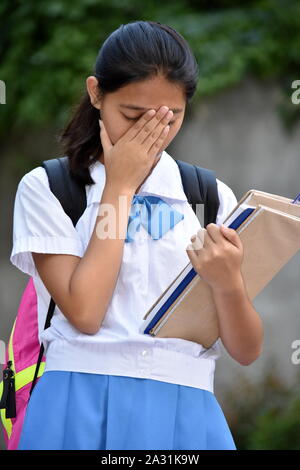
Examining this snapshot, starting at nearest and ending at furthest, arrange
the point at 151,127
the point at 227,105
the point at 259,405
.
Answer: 1. the point at 151,127
2. the point at 259,405
3. the point at 227,105

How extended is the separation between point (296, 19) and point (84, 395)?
405 cm

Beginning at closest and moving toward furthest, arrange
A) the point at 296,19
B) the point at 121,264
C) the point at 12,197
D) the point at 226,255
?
the point at 226,255
the point at 121,264
the point at 296,19
the point at 12,197

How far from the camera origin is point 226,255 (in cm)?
196

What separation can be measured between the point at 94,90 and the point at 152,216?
0.36 meters

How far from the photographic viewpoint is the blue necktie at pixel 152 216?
7.02 feet

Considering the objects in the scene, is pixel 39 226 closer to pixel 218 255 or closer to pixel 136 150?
pixel 136 150

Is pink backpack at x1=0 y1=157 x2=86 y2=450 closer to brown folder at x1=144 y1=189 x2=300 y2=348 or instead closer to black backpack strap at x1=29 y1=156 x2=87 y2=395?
black backpack strap at x1=29 y1=156 x2=87 y2=395

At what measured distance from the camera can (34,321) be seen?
237 centimetres

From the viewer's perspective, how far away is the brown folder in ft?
6.48

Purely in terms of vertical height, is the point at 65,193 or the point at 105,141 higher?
the point at 105,141

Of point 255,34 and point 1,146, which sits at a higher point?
point 255,34

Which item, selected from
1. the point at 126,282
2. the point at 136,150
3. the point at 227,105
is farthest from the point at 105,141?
the point at 227,105
